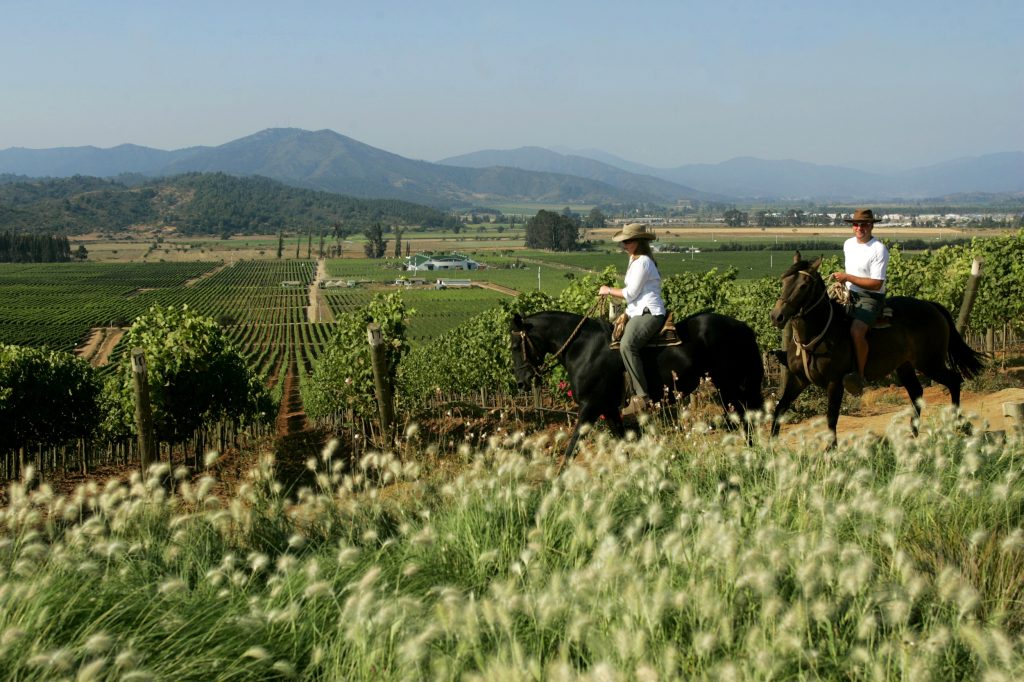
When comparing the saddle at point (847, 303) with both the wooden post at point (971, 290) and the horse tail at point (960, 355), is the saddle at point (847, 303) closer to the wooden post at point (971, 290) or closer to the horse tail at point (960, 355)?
the horse tail at point (960, 355)

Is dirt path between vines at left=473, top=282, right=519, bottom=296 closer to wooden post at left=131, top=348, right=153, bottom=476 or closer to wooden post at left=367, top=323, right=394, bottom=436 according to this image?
wooden post at left=367, top=323, right=394, bottom=436

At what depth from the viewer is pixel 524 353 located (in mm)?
11555

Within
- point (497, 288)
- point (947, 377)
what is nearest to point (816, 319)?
point (947, 377)

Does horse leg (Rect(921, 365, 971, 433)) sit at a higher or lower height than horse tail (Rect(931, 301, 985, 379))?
lower

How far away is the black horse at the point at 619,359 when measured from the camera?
1100 cm

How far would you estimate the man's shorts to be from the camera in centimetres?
1058

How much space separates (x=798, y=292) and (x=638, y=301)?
182cm

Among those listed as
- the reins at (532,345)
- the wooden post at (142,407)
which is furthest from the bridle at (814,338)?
the wooden post at (142,407)

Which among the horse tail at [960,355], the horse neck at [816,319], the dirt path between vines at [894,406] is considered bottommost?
the dirt path between vines at [894,406]

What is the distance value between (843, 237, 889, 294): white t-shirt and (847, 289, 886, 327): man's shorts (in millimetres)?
91

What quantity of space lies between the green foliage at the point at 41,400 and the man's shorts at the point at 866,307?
59.8 feet

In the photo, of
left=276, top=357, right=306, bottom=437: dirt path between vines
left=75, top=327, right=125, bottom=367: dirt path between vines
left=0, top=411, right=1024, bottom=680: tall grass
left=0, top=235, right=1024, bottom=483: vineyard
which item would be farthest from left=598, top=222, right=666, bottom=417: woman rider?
left=75, top=327, right=125, bottom=367: dirt path between vines

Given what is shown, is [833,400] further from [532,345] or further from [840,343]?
[532,345]

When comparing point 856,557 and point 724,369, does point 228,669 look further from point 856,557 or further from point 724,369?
point 724,369
